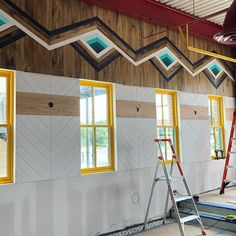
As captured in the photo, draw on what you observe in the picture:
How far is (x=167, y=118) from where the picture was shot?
19.9 feet

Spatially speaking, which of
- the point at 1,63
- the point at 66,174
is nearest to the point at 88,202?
the point at 66,174

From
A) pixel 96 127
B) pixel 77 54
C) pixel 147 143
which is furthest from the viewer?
pixel 147 143

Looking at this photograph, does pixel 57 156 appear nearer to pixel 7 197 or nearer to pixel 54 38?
pixel 7 197

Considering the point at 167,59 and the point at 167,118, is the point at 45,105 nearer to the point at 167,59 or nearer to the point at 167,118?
the point at 167,118

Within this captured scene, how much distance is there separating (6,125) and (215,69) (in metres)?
5.17

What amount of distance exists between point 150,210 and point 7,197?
8.84ft

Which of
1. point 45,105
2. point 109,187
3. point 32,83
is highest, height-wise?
point 32,83

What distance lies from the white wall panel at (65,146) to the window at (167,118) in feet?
6.43

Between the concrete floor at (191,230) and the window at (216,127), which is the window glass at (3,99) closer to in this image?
the concrete floor at (191,230)

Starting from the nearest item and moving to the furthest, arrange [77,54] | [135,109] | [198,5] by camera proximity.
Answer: [77,54], [135,109], [198,5]

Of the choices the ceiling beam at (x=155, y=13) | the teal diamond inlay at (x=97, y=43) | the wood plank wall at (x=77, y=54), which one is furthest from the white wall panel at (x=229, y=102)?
the teal diamond inlay at (x=97, y=43)

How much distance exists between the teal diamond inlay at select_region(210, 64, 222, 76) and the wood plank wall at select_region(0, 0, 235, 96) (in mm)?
883

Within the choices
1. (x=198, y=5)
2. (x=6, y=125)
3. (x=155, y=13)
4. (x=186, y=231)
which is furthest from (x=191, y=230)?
(x=198, y=5)

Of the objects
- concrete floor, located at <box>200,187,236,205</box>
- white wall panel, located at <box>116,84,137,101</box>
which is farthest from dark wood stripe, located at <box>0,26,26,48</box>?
concrete floor, located at <box>200,187,236,205</box>
